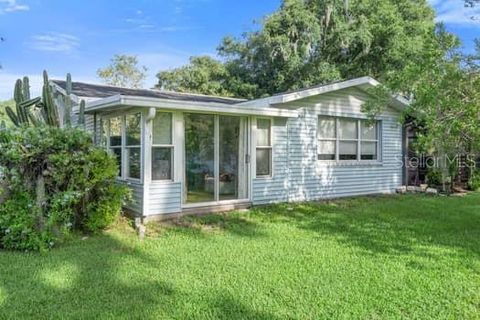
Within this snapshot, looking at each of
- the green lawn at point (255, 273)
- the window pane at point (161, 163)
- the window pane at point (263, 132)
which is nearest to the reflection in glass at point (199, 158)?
the window pane at point (161, 163)

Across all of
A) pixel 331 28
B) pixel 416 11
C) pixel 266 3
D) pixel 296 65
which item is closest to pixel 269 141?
pixel 296 65

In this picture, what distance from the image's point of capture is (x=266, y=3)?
24359 mm

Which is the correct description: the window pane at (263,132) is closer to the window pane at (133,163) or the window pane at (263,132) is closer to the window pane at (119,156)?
the window pane at (133,163)

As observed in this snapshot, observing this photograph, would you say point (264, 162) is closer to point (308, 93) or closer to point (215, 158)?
point (215, 158)

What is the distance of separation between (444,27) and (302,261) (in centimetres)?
483

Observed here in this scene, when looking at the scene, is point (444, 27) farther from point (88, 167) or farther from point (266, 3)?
point (266, 3)

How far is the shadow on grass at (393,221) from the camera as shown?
608 centimetres

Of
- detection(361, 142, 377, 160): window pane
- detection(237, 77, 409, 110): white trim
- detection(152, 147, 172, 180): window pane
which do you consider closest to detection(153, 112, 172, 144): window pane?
detection(152, 147, 172, 180): window pane

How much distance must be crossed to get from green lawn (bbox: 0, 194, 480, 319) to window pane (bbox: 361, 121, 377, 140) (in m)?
4.42

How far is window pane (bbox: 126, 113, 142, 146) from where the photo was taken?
7.87 m

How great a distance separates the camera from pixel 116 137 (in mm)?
8953

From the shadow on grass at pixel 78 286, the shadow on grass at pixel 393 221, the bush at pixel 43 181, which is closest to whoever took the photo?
the shadow on grass at pixel 78 286

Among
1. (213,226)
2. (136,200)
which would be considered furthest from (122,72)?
(213,226)

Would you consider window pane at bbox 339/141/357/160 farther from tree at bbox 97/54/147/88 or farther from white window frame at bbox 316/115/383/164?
tree at bbox 97/54/147/88
